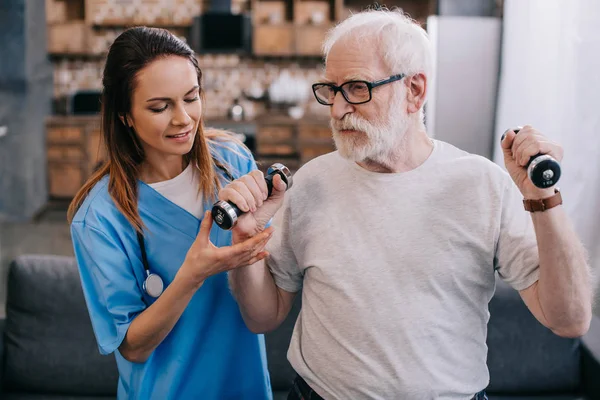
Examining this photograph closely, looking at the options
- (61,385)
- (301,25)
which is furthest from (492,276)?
(301,25)

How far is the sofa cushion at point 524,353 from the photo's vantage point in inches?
84.7

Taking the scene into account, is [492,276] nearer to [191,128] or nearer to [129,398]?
[191,128]

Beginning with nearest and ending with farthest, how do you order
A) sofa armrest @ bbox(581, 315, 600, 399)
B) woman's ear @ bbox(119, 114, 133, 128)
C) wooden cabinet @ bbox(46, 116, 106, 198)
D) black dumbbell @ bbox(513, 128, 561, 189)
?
black dumbbell @ bbox(513, 128, 561, 189) → woman's ear @ bbox(119, 114, 133, 128) → sofa armrest @ bbox(581, 315, 600, 399) → wooden cabinet @ bbox(46, 116, 106, 198)

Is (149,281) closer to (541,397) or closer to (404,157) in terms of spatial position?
(404,157)

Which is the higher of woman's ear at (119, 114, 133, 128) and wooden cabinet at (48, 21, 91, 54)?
wooden cabinet at (48, 21, 91, 54)

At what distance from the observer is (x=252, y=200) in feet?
4.11

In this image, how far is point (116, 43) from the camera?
1.44 metres

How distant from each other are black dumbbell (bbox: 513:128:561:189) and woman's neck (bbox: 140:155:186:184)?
0.81m

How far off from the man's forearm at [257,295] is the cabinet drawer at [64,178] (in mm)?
5638

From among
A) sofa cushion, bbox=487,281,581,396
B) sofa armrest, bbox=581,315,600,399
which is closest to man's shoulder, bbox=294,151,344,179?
sofa cushion, bbox=487,281,581,396

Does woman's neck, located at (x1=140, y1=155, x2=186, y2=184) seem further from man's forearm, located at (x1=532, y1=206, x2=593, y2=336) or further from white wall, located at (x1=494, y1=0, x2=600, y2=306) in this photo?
white wall, located at (x1=494, y1=0, x2=600, y2=306)

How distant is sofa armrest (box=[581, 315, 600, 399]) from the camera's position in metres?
2.07

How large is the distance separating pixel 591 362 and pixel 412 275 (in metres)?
1.12

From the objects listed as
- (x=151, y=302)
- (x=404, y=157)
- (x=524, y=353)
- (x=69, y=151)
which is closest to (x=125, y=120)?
(x=151, y=302)
